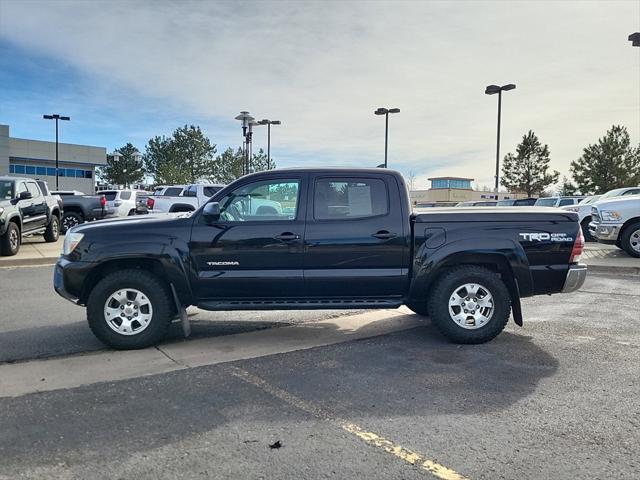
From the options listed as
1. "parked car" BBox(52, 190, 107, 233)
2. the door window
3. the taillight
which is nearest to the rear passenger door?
the door window

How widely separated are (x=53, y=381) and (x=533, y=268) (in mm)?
4747

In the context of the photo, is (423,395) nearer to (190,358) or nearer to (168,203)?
(190,358)

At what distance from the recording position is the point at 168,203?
21719 millimetres

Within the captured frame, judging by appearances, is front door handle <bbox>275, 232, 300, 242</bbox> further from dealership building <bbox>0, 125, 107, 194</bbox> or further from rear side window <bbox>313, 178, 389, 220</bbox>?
dealership building <bbox>0, 125, 107, 194</bbox>

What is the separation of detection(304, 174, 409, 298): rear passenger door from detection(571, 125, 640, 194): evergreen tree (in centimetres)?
5113

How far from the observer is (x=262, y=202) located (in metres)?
5.71

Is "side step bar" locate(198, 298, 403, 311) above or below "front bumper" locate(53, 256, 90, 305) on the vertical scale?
below

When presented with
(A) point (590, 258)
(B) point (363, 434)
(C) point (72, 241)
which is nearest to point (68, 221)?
(C) point (72, 241)

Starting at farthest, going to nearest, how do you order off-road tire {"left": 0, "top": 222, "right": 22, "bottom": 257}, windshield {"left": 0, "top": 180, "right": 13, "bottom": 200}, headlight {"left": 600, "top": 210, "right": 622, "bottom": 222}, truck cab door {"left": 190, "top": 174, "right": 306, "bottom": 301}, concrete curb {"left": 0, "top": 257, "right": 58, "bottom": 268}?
headlight {"left": 600, "top": 210, "right": 622, "bottom": 222} → windshield {"left": 0, "top": 180, "right": 13, "bottom": 200} → off-road tire {"left": 0, "top": 222, "right": 22, "bottom": 257} → concrete curb {"left": 0, "top": 257, "right": 58, "bottom": 268} → truck cab door {"left": 190, "top": 174, "right": 306, "bottom": 301}

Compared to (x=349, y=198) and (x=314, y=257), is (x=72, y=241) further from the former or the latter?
(x=349, y=198)

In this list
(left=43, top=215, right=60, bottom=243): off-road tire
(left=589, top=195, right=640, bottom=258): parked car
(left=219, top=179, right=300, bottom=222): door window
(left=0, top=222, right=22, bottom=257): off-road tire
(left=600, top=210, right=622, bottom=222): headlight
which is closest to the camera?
(left=219, top=179, right=300, bottom=222): door window

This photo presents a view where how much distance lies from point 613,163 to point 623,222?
43.1 metres

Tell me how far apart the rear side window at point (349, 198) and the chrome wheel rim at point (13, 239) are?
9726 mm

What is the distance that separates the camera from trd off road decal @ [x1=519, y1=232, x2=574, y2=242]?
568cm
